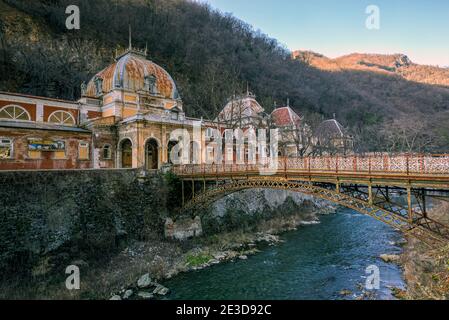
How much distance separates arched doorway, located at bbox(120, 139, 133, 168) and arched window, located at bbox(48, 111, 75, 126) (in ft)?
18.6

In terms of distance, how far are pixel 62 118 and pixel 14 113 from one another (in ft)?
11.4

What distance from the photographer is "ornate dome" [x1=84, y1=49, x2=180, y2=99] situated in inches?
989

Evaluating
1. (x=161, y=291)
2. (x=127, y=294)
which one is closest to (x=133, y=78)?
(x=127, y=294)

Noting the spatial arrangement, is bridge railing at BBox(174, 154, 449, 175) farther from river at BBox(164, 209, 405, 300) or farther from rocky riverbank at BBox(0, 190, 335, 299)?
rocky riverbank at BBox(0, 190, 335, 299)

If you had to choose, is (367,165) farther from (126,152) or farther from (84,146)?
(84,146)

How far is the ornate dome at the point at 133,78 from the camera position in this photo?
25.1 m

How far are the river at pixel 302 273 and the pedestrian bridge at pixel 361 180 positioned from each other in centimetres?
377

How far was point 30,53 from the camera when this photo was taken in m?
31.3

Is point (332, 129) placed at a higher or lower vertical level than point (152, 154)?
higher

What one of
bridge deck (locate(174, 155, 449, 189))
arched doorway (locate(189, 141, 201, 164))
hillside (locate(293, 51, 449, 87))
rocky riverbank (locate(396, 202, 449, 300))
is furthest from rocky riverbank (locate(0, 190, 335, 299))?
hillside (locate(293, 51, 449, 87))

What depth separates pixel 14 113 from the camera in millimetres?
20828

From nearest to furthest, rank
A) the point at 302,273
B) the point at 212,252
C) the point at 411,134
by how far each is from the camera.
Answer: the point at 302,273
the point at 212,252
the point at 411,134

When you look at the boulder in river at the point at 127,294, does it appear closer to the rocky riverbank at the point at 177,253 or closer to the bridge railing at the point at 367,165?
the rocky riverbank at the point at 177,253
